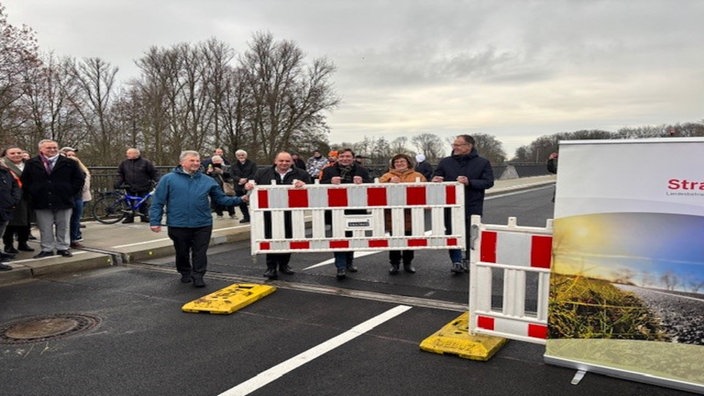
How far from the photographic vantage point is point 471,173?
7.04 meters

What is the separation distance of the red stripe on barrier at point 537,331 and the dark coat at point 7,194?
6892 millimetres

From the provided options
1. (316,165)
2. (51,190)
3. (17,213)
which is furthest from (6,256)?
(316,165)

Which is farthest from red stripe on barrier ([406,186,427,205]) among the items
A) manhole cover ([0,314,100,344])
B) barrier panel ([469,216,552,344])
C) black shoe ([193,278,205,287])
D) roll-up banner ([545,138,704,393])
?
manhole cover ([0,314,100,344])

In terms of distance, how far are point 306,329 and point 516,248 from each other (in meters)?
2.09

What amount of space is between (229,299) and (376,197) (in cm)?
235

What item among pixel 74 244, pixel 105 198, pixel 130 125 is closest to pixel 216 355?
pixel 74 244

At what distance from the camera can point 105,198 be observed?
39.7ft

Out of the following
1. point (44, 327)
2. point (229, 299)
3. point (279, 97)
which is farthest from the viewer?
point (279, 97)

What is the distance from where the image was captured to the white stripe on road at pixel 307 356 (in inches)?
143

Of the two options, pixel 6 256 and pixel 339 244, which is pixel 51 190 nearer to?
pixel 6 256

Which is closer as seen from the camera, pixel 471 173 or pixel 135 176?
pixel 471 173

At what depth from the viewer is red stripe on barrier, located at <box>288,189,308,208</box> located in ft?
22.2

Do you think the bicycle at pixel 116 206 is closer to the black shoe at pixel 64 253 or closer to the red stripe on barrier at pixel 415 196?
the black shoe at pixel 64 253

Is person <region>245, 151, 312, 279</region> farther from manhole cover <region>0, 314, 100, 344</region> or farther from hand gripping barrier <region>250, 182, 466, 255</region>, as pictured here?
manhole cover <region>0, 314, 100, 344</region>
